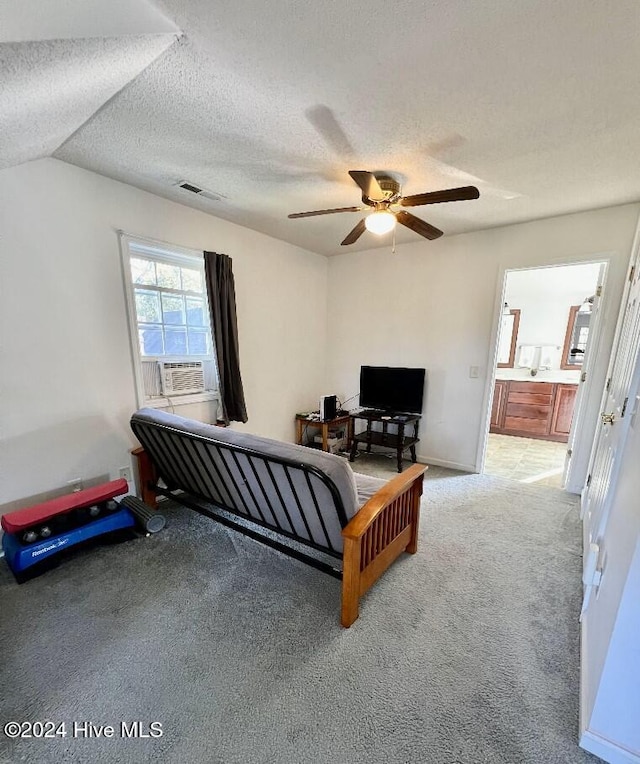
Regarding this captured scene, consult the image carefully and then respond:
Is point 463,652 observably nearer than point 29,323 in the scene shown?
Yes

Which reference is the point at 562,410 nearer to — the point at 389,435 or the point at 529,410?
the point at 529,410

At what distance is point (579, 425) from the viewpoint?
9.75ft

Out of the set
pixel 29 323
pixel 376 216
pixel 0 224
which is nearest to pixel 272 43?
pixel 376 216

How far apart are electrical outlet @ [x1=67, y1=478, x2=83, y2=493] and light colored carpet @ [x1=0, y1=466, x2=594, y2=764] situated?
0.49 meters

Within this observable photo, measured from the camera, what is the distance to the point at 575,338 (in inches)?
197

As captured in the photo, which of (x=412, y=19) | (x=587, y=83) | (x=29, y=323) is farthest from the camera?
(x=29, y=323)

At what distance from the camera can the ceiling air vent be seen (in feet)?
7.96

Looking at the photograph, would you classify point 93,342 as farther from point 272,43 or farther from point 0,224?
point 272,43

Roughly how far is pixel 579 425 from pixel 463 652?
2456mm

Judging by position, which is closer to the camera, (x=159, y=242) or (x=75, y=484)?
(x=75, y=484)

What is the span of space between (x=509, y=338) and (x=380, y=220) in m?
4.37

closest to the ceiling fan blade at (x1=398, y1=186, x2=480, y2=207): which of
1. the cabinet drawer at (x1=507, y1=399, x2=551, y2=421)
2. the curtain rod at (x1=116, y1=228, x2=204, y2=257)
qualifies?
the curtain rod at (x1=116, y1=228, x2=204, y2=257)

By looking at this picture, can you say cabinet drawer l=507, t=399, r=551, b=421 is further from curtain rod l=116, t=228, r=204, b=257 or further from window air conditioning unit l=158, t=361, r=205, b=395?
curtain rod l=116, t=228, r=204, b=257

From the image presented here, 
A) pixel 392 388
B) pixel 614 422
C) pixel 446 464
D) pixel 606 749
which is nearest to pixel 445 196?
pixel 614 422
